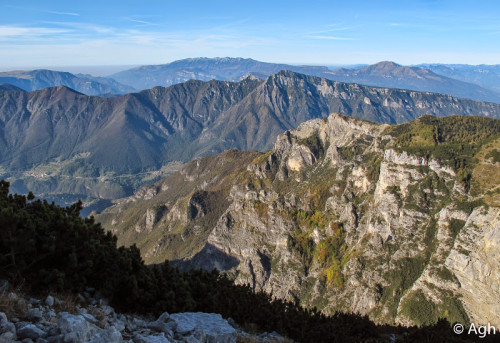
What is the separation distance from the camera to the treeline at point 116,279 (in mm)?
22531

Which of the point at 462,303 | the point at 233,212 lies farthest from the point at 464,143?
the point at 233,212

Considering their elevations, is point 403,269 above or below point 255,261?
above

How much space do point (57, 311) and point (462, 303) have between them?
110 meters

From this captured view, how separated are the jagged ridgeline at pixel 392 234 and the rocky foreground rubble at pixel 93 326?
92793mm

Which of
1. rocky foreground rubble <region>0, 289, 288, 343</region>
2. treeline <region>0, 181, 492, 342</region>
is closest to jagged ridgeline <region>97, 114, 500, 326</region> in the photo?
treeline <region>0, 181, 492, 342</region>

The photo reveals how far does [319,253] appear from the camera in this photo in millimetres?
147000

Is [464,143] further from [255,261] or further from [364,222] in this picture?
[255,261]

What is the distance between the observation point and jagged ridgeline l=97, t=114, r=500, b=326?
3942 inches

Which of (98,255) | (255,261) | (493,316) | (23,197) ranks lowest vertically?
(255,261)

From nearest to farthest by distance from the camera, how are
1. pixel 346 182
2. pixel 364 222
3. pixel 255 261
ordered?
1. pixel 364 222
2. pixel 255 261
3. pixel 346 182

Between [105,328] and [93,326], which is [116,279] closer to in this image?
[105,328]

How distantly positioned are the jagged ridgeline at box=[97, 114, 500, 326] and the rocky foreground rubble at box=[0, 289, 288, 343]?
92793 mm

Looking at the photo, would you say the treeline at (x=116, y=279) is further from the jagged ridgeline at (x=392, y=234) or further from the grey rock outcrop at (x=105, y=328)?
the jagged ridgeline at (x=392, y=234)

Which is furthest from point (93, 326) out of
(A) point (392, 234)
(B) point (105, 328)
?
(A) point (392, 234)
